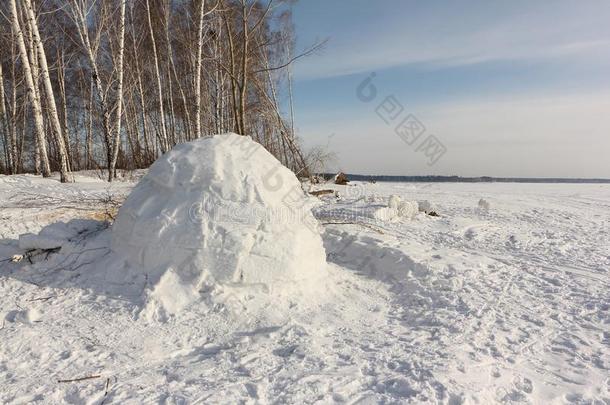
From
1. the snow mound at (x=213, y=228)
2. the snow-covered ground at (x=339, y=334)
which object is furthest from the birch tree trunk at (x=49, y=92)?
the snow mound at (x=213, y=228)

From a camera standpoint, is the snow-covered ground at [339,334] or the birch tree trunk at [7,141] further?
the birch tree trunk at [7,141]

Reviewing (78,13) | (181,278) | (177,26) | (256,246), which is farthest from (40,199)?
(177,26)

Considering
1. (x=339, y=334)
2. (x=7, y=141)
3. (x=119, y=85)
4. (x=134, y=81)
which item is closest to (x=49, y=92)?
(x=119, y=85)

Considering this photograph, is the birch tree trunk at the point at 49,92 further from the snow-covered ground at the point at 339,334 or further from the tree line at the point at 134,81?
the snow-covered ground at the point at 339,334

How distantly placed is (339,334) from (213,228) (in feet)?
4.60

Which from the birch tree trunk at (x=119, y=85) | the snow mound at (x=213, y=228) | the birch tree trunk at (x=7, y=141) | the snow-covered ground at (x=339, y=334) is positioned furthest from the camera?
the birch tree trunk at (x=7, y=141)

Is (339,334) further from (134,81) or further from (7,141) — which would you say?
(7,141)

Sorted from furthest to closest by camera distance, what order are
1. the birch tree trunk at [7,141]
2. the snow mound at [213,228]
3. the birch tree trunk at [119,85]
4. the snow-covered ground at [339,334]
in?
1. the birch tree trunk at [7,141]
2. the birch tree trunk at [119,85]
3. the snow mound at [213,228]
4. the snow-covered ground at [339,334]

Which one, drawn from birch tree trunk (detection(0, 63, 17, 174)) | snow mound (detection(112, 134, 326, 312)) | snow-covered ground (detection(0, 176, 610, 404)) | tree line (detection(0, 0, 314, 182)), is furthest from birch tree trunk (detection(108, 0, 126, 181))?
snow mound (detection(112, 134, 326, 312))

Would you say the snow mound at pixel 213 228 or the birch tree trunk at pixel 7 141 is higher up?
the birch tree trunk at pixel 7 141

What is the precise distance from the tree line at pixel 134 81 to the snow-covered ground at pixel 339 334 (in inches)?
236

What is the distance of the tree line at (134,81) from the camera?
10.6m

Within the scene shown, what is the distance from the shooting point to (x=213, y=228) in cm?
355

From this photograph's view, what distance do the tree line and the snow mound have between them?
20.0ft
